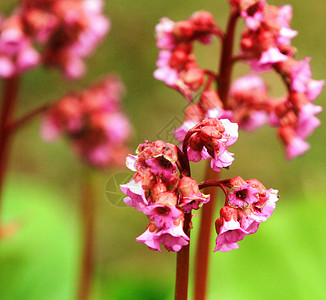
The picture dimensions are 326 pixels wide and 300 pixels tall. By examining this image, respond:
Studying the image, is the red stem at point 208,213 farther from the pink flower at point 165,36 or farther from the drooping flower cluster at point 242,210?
the drooping flower cluster at point 242,210

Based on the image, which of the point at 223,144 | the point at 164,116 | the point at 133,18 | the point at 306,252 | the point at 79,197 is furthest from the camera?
the point at 133,18

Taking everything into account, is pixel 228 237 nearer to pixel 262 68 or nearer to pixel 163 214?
pixel 163 214

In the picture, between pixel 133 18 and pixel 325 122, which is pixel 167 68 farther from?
pixel 133 18

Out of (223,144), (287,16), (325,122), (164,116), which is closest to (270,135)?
(325,122)

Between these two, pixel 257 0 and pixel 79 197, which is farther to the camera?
pixel 79 197

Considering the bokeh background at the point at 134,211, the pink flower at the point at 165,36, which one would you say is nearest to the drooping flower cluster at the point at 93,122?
the bokeh background at the point at 134,211

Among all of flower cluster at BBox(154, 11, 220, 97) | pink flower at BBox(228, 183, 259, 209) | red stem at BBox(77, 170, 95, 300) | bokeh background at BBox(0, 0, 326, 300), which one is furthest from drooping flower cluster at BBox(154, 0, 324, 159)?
red stem at BBox(77, 170, 95, 300)

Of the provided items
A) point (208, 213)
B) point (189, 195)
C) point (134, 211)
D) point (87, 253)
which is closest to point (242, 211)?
point (189, 195)
